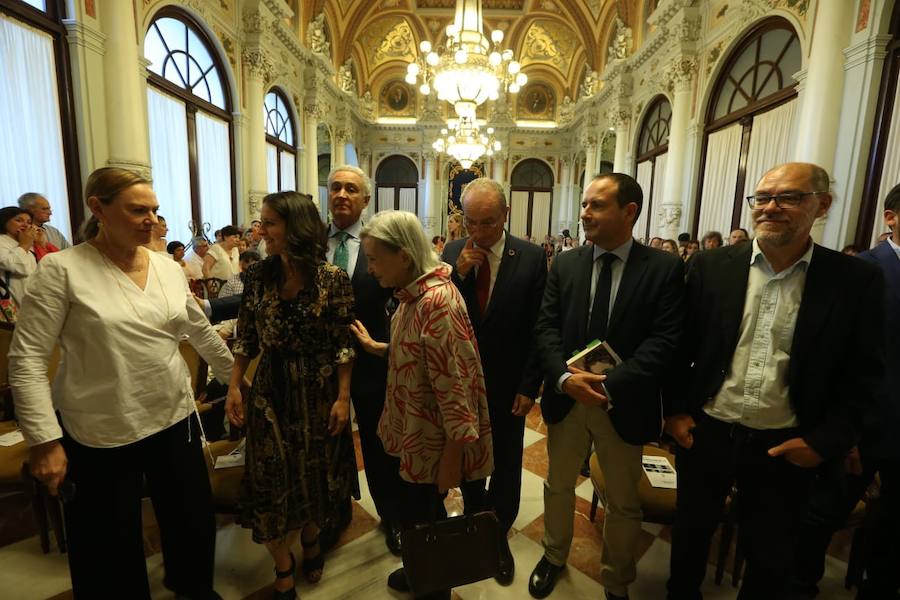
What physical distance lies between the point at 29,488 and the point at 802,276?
125 inches

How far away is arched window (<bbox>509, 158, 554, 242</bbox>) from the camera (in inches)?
636

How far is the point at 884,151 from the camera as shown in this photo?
13.7ft

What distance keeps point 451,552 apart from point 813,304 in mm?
1394

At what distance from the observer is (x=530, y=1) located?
12820mm

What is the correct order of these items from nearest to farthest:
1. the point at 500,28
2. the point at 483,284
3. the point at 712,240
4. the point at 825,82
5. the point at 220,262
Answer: the point at 483,284, the point at 825,82, the point at 220,262, the point at 712,240, the point at 500,28

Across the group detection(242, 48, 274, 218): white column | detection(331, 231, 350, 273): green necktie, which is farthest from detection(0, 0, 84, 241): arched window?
detection(331, 231, 350, 273): green necktie

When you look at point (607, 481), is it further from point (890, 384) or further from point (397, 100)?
point (397, 100)

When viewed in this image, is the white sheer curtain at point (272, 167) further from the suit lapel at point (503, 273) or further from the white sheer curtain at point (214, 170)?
the suit lapel at point (503, 273)

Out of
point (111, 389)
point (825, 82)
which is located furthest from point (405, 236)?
point (825, 82)

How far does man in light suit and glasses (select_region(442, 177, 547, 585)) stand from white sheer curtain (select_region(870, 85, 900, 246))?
444cm

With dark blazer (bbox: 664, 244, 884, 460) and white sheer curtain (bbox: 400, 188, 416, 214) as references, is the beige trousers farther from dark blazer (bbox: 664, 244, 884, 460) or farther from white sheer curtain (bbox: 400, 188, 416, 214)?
white sheer curtain (bbox: 400, 188, 416, 214)

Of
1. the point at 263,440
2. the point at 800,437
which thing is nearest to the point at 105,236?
the point at 263,440

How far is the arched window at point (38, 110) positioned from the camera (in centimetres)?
400

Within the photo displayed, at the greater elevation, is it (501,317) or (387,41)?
(387,41)
